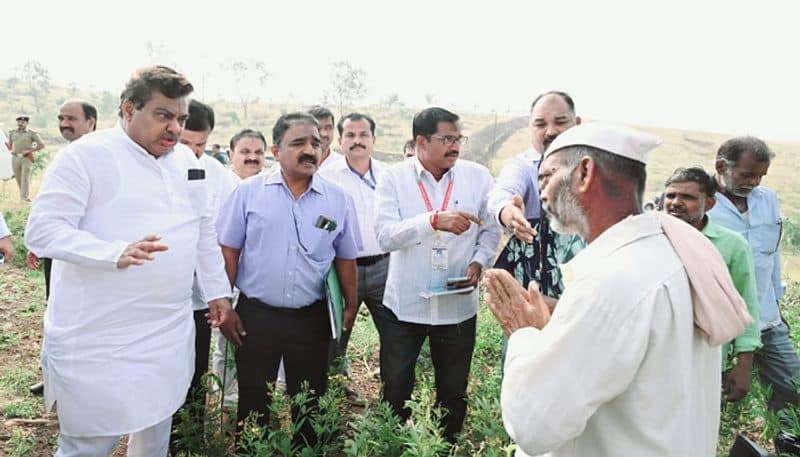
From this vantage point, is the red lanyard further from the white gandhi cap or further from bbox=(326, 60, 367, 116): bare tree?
bbox=(326, 60, 367, 116): bare tree

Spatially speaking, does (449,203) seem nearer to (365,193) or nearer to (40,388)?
(365,193)

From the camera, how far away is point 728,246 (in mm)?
3102

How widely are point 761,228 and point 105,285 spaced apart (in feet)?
12.6

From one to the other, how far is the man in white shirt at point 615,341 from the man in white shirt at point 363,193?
113 inches

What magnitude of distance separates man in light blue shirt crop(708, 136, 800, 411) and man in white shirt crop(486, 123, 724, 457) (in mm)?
2475

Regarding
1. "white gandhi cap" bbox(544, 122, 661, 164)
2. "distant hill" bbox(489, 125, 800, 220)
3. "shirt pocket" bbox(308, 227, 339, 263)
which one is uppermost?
"white gandhi cap" bbox(544, 122, 661, 164)

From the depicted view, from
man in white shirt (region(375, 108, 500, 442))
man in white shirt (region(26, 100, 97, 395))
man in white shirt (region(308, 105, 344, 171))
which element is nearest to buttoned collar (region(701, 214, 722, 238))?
man in white shirt (region(375, 108, 500, 442))

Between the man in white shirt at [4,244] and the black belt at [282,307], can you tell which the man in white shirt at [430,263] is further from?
the man in white shirt at [4,244]

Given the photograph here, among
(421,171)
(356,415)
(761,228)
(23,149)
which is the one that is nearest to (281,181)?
(421,171)

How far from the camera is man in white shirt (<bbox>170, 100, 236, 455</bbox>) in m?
3.29

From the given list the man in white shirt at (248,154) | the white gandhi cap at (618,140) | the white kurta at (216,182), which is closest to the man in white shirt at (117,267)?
Result: the white kurta at (216,182)

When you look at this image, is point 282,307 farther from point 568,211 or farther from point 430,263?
point 568,211

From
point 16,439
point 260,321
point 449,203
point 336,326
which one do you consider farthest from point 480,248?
point 16,439

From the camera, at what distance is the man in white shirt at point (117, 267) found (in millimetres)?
2400
